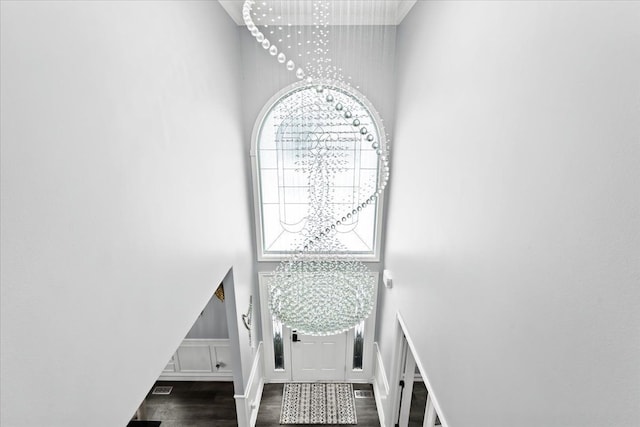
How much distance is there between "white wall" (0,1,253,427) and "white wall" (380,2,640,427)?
6.43ft

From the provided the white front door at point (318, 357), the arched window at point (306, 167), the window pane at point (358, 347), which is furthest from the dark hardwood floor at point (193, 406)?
the arched window at point (306, 167)

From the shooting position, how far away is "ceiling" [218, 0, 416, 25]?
372cm

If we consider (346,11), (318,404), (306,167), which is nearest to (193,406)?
(318,404)

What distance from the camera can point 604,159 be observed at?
110 cm

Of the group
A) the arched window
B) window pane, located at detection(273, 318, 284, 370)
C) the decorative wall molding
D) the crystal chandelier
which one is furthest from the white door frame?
the crystal chandelier

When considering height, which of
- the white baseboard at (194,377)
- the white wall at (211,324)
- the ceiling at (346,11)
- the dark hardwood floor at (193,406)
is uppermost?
the ceiling at (346,11)

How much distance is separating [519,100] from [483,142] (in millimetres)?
391

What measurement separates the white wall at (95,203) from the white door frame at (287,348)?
2858 mm

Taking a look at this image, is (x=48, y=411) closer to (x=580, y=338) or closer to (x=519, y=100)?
(x=580, y=338)

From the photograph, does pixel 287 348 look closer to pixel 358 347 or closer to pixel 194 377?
pixel 358 347

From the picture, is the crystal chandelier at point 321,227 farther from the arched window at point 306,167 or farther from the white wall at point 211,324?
the white wall at point 211,324

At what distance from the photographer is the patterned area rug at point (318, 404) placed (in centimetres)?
514

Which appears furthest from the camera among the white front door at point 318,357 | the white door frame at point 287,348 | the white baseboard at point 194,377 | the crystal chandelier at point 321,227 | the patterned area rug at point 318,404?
the white baseboard at point 194,377

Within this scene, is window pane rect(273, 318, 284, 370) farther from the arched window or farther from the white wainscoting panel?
the arched window
